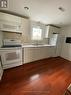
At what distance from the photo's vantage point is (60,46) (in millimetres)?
5055

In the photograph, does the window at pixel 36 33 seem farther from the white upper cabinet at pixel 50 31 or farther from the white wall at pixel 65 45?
the white wall at pixel 65 45

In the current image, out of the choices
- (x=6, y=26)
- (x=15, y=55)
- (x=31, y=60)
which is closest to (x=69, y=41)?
(x=31, y=60)

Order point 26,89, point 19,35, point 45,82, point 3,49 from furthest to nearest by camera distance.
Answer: point 19,35 → point 3,49 → point 45,82 → point 26,89

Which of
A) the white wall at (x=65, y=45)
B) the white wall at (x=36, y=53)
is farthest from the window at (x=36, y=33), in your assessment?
the white wall at (x=65, y=45)

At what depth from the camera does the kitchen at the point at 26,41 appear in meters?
2.79

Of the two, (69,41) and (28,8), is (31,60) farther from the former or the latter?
(69,41)

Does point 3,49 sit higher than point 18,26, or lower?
lower

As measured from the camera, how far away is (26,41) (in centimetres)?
388

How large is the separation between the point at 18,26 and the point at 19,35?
1.91ft

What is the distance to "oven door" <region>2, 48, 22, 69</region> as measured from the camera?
274 cm

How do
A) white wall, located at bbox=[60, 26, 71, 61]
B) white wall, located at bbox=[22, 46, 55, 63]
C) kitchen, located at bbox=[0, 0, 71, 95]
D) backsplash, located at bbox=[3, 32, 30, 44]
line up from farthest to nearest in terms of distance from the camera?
white wall, located at bbox=[60, 26, 71, 61]
white wall, located at bbox=[22, 46, 55, 63]
backsplash, located at bbox=[3, 32, 30, 44]
kitchen, located at bbox=[0, 0, 71, 95]

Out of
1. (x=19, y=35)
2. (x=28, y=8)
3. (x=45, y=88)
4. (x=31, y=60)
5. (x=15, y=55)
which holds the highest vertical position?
(x=28, y=8)

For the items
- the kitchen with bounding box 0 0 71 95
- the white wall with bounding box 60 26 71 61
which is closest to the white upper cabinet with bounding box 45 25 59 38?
the kitchen with bounding box 0 0 71 95

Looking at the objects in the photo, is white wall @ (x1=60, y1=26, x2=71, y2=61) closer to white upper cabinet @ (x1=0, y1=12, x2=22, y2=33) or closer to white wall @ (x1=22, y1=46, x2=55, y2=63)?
white wall @ (x1=22, y1=46, x2=55, y2=63)
